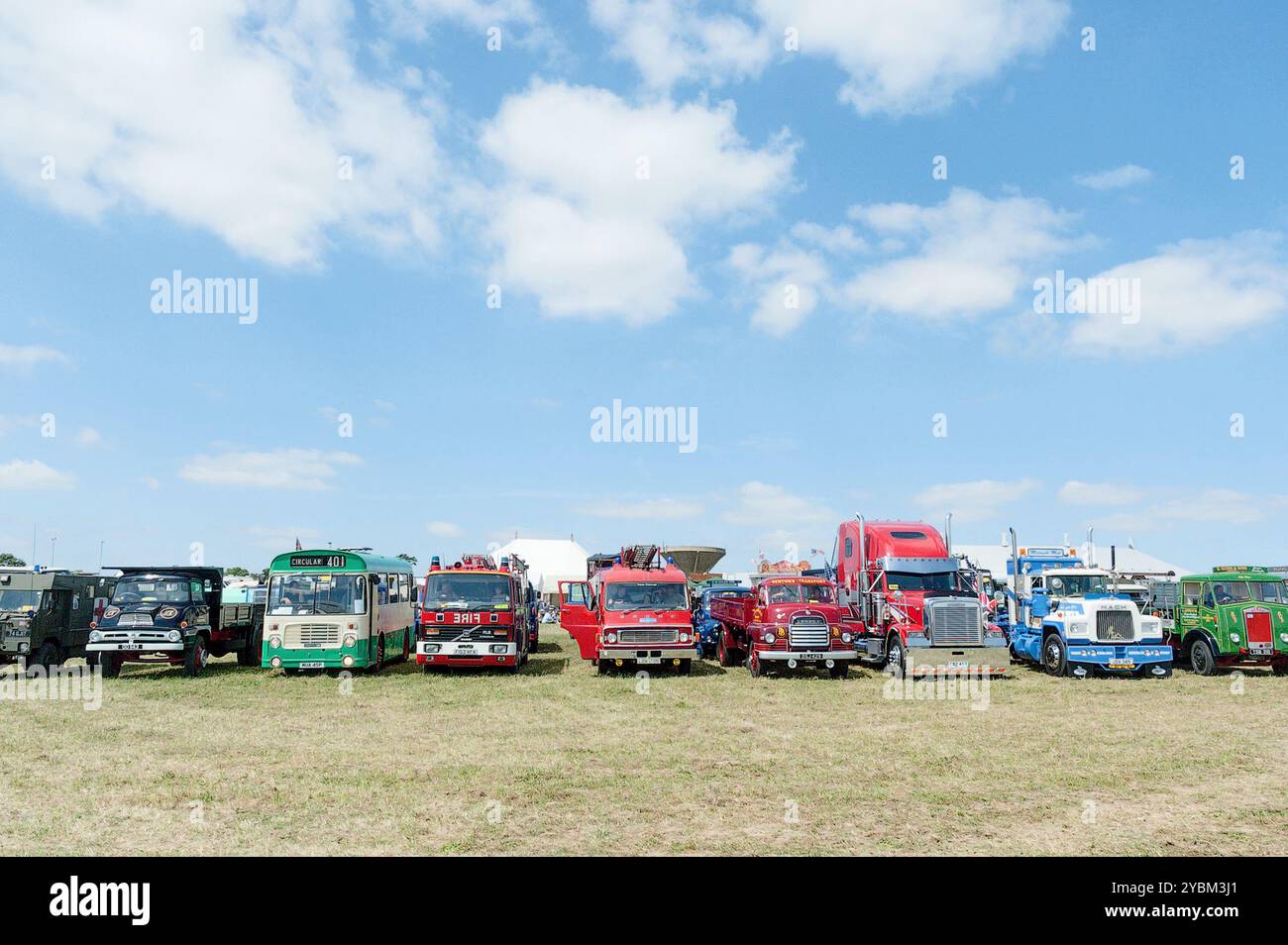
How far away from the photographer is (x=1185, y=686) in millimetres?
19156

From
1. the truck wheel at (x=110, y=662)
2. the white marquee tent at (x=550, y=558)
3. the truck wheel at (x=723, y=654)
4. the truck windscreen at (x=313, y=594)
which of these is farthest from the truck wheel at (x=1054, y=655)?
the white marquee tent at (x=550, y=558)

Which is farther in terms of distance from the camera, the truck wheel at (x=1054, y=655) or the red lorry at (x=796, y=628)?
the truck wheel at (x=1054, y=655)

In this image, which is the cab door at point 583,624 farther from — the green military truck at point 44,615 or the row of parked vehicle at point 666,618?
the green military truck at point 44,615

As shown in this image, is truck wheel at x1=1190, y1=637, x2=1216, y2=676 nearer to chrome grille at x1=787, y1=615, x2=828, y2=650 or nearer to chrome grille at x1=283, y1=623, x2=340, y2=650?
chrome grille at x1=787, y1=615, x2=828, y2=650

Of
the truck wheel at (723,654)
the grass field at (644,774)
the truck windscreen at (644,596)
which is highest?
the truck windscreen at (644,596)

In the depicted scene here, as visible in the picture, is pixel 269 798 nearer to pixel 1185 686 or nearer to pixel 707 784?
pixel 707 784

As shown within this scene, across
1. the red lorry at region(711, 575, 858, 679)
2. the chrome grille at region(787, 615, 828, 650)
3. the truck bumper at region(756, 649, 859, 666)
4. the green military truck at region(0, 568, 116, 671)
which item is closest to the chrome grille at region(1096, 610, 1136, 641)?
the red lorry at region(711, 575, 858, 679)

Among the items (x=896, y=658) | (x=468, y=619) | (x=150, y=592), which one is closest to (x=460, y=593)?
(x=468, y=619)

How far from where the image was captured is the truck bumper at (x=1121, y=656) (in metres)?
20.6

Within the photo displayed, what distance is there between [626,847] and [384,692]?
11765 mm

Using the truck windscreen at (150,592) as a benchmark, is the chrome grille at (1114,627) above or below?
below

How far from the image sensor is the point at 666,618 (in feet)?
67.5

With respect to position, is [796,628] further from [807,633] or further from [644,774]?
[644,774]

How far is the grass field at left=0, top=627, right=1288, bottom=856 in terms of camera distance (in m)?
7.57
